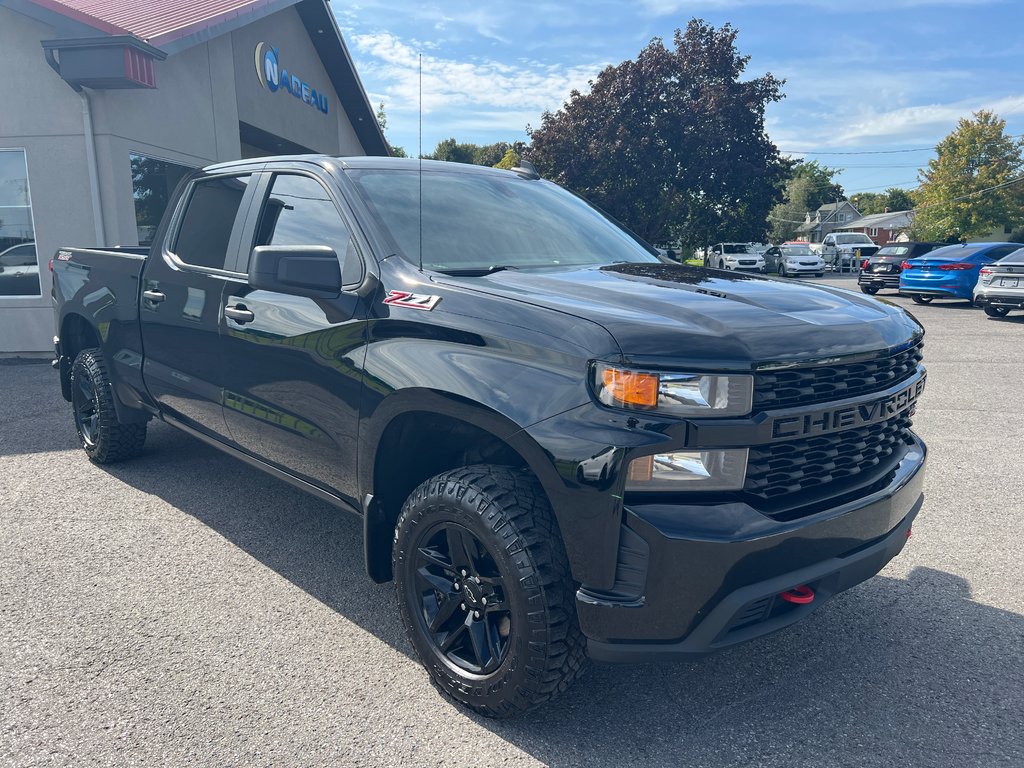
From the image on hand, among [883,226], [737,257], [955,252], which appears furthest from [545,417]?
[883,226]

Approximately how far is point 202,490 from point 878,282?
19097 mm

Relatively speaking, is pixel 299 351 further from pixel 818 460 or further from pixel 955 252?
pixel 955 252

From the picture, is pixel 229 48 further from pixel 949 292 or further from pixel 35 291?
pixel 949 292

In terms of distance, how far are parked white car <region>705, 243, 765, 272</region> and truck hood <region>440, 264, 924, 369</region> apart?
30.9 meters

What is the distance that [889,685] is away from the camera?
9.07 ft

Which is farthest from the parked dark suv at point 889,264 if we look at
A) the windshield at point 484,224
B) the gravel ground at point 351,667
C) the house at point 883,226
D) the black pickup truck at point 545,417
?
the house at point 883,226

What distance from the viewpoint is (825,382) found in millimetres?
2334

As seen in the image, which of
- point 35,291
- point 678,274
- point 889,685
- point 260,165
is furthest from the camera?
point 35,291

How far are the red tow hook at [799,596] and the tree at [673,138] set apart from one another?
32.4 meters

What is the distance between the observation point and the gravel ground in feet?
7.94

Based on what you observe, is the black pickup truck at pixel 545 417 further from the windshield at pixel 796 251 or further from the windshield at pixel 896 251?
the windshield at pixel 796 251

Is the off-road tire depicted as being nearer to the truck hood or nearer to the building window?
the truck hood

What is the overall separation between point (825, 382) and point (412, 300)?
4.52 ft

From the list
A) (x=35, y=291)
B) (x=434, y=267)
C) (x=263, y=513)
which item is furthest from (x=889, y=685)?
(x=35, y=291)
